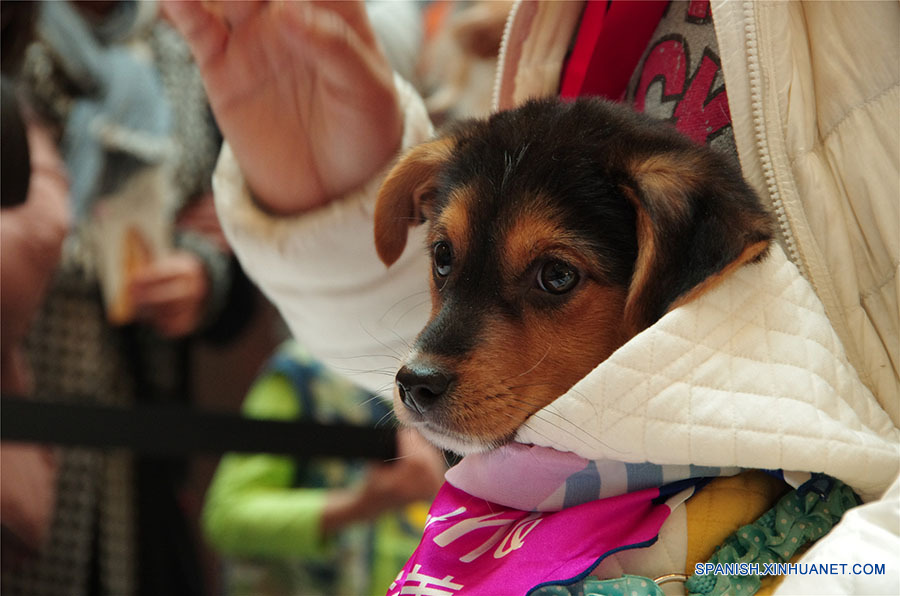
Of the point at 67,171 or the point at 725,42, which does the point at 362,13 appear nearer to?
the point at 725,42

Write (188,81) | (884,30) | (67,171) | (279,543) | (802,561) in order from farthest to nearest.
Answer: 1. (279,543)
2. (188,81)
3. (67,171)
4. (884,30)
5. (802,561)

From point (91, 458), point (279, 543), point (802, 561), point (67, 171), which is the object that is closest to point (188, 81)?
point (67, 171)

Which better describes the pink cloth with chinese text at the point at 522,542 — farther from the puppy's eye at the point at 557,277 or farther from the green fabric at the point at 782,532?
the puppy's eye at the point at 557,277

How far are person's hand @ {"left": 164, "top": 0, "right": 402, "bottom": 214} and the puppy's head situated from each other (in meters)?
0.22

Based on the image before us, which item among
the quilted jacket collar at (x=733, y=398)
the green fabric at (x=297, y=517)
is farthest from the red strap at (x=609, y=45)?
the green fabric at (x=297, y=517)

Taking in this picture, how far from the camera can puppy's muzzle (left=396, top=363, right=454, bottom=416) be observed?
0.76 m

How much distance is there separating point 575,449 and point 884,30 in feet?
1.62

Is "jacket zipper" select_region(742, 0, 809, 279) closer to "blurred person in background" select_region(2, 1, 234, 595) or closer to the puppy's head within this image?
the puppy's head

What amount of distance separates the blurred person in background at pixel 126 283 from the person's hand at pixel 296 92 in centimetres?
62

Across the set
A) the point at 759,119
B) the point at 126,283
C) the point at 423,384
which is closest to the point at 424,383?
the point at 423,384

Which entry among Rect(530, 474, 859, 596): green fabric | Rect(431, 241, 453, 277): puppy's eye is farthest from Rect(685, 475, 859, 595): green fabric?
Rect(431, 241, 453, 277): puppy's eye

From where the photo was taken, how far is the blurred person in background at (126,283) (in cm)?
152

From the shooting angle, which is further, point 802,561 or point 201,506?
point 201,506

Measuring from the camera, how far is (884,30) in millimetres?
758
